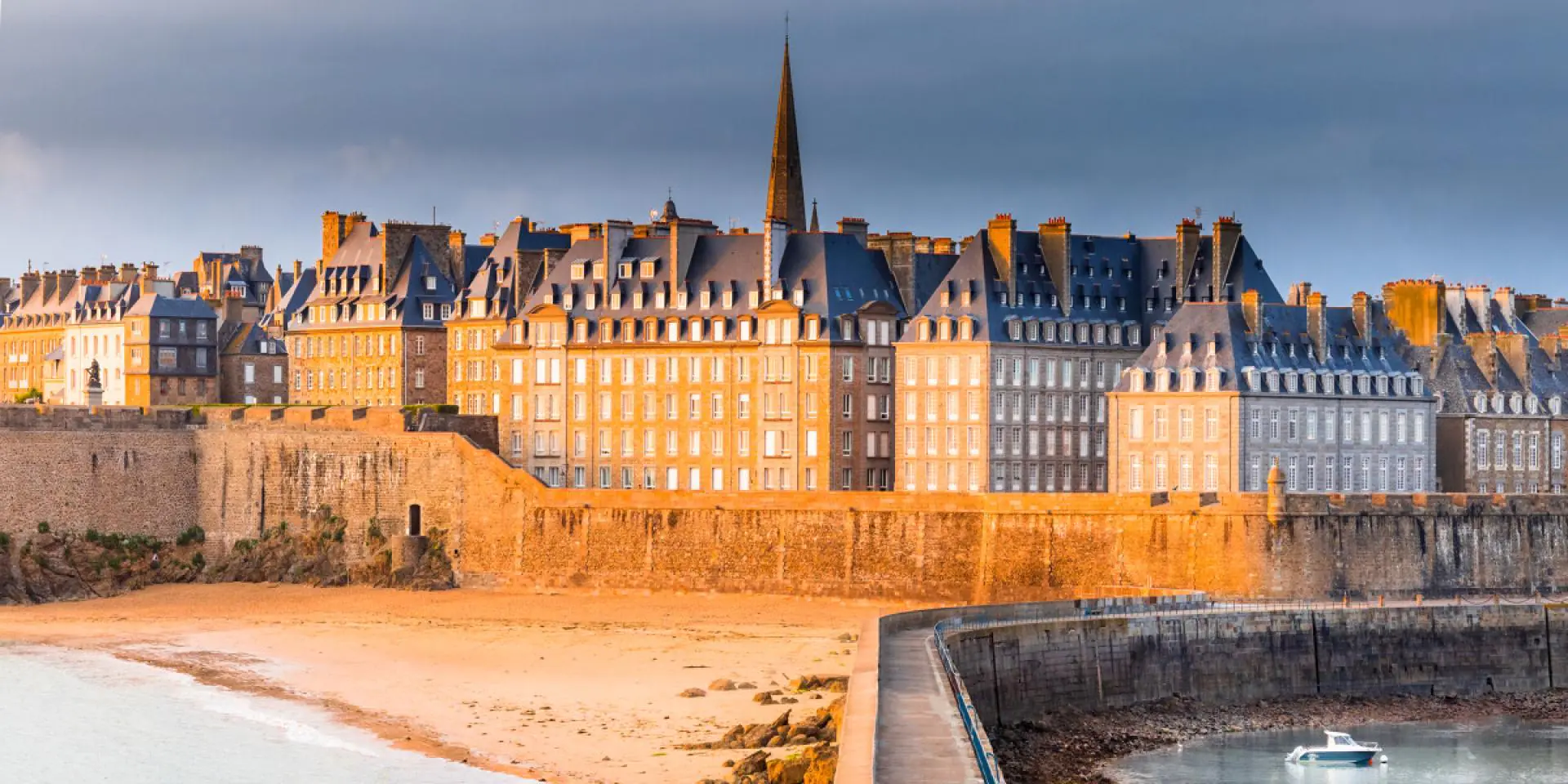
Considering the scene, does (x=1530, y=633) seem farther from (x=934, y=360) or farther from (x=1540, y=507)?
(x=934, y=360)

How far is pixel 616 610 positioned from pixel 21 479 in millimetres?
18215

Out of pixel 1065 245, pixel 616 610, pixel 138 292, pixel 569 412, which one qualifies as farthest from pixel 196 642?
pixel 138 292

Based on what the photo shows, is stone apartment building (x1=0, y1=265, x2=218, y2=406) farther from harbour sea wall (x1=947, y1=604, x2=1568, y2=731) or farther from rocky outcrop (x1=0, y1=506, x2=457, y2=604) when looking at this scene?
harbour sea wall (x1=947, y1=604, x2=1568, y2=731)

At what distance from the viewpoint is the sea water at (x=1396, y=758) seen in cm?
4881

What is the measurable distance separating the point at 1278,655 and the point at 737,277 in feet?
83.8

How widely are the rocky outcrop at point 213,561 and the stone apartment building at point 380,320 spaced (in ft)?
46.2

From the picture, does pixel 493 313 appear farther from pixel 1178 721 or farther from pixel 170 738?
pixel 170 738

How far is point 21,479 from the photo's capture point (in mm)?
74312

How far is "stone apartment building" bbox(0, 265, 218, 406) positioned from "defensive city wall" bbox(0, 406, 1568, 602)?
49.6ft

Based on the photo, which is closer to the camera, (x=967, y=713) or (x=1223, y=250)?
(x=967, y=713)

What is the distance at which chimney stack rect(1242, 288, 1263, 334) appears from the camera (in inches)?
2714

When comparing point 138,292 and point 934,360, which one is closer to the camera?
point 934,360

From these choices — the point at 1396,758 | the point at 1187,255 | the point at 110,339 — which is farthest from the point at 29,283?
the point at 1396,758

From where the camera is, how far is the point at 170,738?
49.4m
